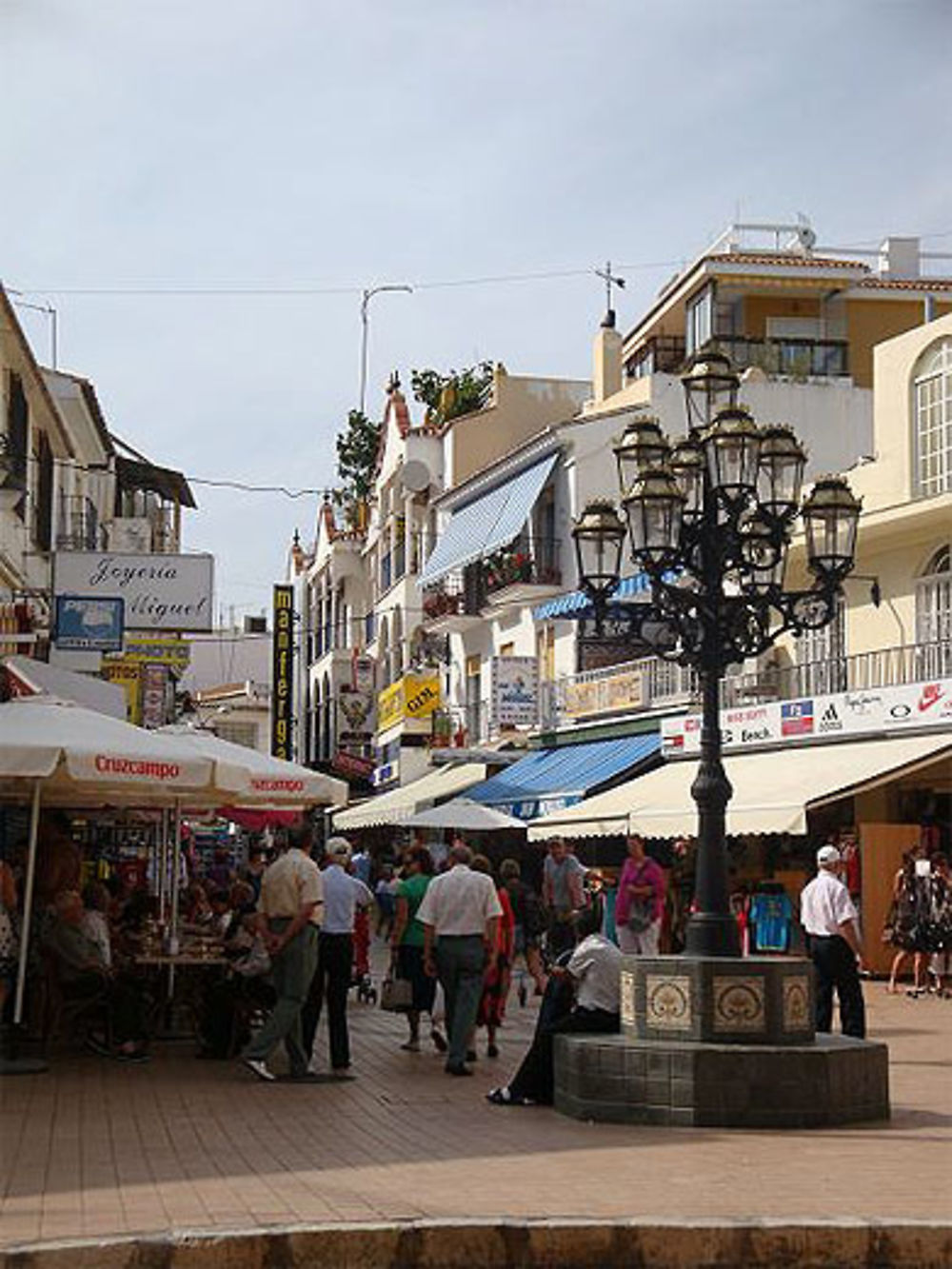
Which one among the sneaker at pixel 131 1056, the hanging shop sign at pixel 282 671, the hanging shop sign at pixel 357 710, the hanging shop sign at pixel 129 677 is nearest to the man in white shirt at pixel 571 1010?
the sneaker at pixel 131 1056

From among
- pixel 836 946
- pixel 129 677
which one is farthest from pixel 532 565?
pixel 836 946

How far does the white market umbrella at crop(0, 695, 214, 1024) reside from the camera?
488 inches

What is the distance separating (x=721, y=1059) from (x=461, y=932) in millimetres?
3142

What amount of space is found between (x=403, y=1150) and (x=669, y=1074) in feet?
6.02

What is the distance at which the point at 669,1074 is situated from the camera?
1088cm

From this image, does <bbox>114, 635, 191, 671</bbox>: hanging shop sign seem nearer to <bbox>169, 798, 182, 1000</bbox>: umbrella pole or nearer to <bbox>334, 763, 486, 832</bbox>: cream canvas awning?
<bbox>334, 763, 486, 832</bbox>: cream canvas awning

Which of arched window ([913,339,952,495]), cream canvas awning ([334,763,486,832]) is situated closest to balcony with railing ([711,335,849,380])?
cream canvas awning ([334,763,486,832])

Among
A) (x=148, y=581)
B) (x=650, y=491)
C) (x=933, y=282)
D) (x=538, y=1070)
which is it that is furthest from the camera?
(x=933, y=282)

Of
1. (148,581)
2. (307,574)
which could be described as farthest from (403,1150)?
(307,574)

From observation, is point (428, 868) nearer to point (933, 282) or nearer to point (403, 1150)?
point (403, 1150)

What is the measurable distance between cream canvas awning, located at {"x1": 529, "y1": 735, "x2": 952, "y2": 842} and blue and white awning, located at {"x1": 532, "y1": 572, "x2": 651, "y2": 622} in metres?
3.65

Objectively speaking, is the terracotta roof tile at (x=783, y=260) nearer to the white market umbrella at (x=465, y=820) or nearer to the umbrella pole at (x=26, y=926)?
the white market umbrella at (x=465, y=820)

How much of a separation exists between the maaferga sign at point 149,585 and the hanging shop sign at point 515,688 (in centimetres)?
1261

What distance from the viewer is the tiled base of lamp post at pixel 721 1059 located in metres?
10.8
